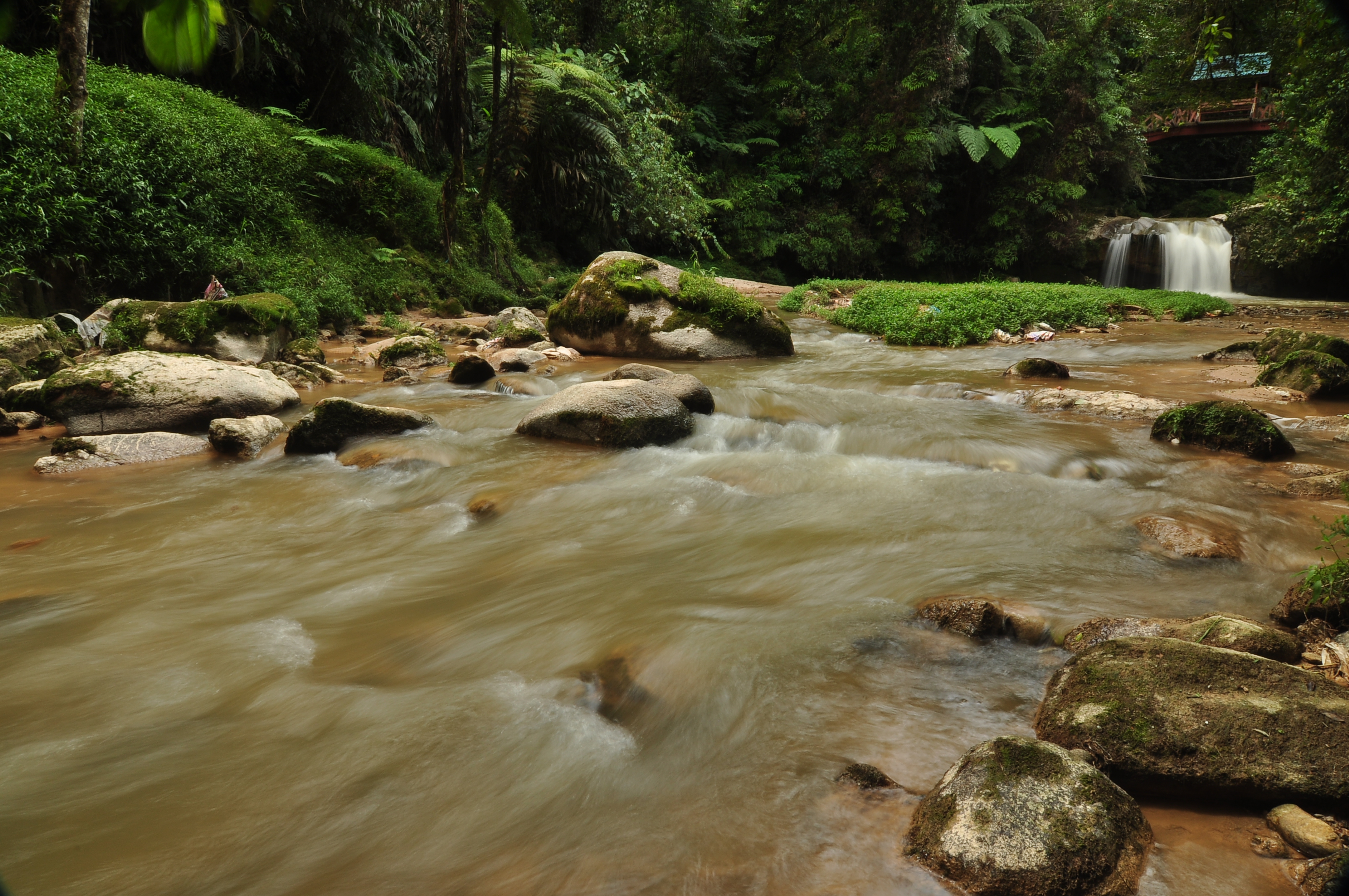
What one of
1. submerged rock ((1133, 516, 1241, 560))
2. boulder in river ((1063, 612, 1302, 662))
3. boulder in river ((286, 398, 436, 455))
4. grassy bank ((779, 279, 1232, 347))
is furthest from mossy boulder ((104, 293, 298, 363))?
grassy bank ((779, 279, 1232, 347))

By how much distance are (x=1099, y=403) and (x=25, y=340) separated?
35.0 ft

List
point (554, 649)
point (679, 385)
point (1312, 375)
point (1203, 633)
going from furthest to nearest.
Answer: point (1312, 375) → point (679, 385) → point (554, 649) → point (1203, 633)

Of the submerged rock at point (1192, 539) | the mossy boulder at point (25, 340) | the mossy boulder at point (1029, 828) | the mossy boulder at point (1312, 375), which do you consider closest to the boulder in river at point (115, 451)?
the mossy boulder at point (25, 340)

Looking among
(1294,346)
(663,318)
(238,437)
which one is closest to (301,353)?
(238,437)

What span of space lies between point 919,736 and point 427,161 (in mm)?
18761

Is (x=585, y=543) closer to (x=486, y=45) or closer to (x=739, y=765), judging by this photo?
(x=739, y=765)

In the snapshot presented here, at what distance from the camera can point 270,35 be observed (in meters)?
13.1

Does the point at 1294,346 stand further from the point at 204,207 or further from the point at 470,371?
the point at 204,207

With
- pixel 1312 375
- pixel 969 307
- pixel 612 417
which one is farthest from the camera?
pixel 969 307

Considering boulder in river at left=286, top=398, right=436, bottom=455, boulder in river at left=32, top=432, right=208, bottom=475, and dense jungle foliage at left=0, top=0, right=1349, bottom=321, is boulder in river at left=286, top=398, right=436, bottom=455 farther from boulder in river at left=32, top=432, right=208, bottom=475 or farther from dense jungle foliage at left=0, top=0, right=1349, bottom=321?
dense jungle foliage at left=0, top=0, right=1349, bottom=321

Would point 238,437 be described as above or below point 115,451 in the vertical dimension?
above

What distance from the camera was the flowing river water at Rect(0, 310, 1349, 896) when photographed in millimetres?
2295

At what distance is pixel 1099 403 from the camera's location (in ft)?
24.5

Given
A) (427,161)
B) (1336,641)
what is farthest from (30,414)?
(427,161)
